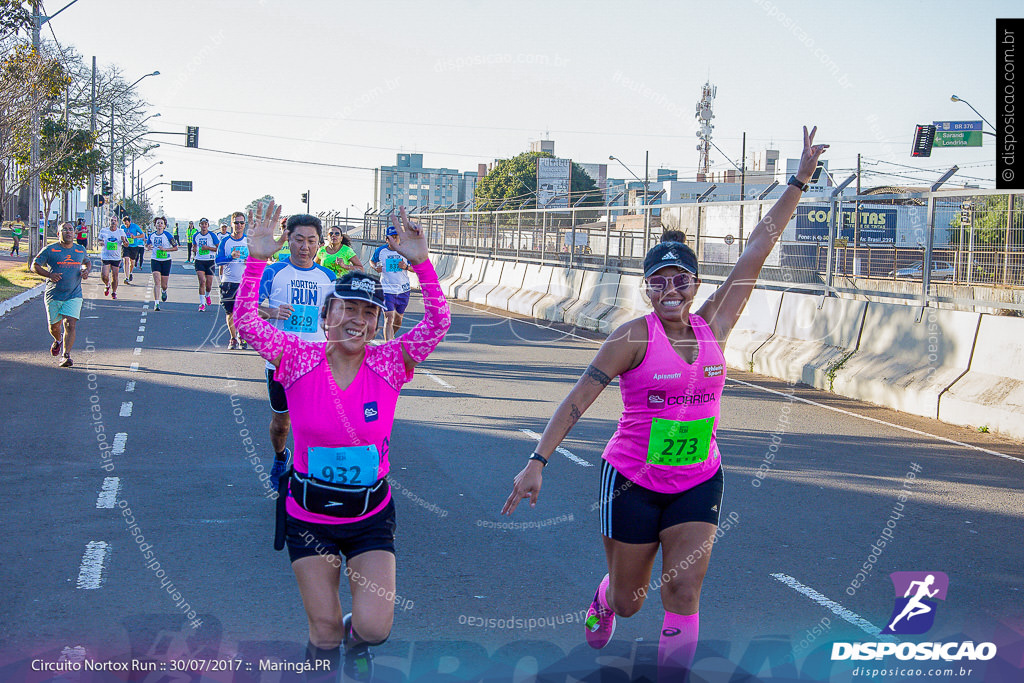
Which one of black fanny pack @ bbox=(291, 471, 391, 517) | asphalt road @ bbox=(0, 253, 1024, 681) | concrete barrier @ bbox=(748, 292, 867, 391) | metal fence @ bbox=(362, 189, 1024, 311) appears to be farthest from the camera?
concrete barrier @ bbox=(748, 292, 867, 391)

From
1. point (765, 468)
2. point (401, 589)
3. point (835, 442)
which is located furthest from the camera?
point (835, 442)

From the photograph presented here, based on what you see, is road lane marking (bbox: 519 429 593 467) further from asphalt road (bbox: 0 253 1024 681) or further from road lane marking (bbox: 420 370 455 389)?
road lane marking (bbox: 420 370 455 389)

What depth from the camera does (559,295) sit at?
26.4 meters

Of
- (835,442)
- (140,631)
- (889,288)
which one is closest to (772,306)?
(889,288)

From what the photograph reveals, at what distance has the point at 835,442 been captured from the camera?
10508mm

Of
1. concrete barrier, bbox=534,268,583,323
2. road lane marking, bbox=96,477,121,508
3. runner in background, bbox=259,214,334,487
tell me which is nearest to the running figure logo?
runner in background, bbox=259,214,334,487

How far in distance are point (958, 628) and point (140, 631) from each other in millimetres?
4100

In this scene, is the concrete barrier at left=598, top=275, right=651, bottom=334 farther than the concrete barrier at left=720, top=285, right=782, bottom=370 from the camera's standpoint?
Yes

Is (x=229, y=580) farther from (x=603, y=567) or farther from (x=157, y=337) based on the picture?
(x=157, y=337)

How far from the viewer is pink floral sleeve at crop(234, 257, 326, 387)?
165 inches

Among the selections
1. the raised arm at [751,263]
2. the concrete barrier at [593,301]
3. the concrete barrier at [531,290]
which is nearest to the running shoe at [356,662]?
the raised arm at [751,263]

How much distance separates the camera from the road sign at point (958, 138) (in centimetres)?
5053

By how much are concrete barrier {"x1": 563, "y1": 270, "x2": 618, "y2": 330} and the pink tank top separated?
18.4 metres

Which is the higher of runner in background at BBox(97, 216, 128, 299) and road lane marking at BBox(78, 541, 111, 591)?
runner in background at BBox(97, 216, 128, 299)
